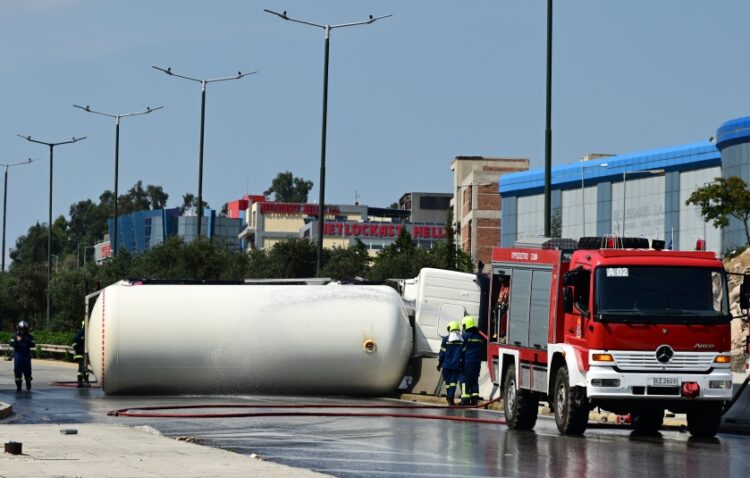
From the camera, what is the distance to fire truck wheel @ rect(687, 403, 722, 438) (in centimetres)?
2083

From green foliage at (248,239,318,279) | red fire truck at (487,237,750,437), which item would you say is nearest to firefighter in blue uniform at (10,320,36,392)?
red fire truck at (487,237,750,437)

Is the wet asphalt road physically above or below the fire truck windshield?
below

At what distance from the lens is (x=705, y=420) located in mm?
21094

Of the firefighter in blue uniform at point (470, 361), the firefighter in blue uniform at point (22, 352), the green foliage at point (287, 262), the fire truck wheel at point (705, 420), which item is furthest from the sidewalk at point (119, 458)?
the green foliage at point (287, 262)

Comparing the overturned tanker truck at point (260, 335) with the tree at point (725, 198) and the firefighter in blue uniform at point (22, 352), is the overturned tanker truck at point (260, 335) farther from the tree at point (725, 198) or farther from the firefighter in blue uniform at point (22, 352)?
the tree at point (725, 198)

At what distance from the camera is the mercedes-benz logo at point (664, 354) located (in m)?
20.1

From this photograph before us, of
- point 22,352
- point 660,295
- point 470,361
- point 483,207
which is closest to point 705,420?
point 660,295

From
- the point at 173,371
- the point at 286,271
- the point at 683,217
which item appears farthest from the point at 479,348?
the point at 683,217

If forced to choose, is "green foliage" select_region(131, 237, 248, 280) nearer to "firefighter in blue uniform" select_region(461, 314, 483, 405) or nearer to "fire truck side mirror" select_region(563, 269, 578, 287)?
"firefighter in blue uniform" select_region(461, 314, 483, 405)

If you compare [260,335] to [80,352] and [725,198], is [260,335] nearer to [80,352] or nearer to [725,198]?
[80,352]

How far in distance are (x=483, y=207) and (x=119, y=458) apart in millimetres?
140211

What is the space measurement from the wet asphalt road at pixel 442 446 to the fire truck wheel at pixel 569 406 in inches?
8.5

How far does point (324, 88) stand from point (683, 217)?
82435 mm

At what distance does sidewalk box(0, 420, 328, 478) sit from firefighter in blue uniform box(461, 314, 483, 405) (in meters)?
10.1
